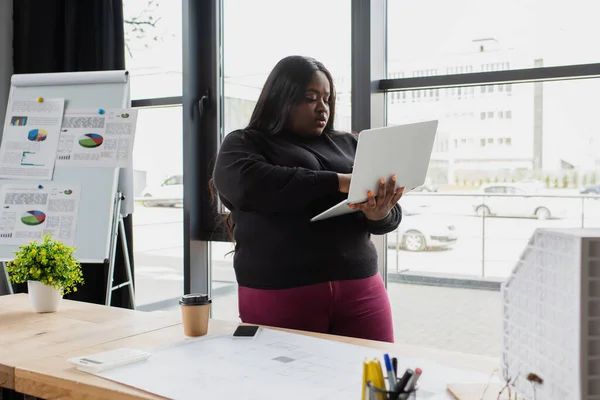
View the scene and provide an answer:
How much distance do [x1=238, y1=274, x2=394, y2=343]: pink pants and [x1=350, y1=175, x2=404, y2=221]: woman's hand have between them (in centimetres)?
20

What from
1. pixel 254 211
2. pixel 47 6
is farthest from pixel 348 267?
pixel 47 6

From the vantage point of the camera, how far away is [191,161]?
10.5ft

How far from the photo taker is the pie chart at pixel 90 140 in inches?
Result: 119

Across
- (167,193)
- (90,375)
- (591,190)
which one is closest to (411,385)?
(90,375)

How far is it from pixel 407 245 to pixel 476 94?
74 cm

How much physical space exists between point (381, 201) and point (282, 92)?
46 cm

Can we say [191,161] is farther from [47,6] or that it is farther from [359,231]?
[359,231]

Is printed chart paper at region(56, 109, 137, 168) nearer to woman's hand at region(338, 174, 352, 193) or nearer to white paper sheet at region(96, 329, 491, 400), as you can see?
woman's hand at region(338, 174, 352, 193)

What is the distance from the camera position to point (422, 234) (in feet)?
9.02

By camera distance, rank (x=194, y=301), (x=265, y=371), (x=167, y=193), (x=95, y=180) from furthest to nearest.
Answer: (x=167, y=193) → (x=95, y=180) → (x=194, y=301) → (x=265, y=371)

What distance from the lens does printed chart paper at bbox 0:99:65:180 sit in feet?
10.1

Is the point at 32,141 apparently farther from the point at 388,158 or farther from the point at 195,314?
the point at 388,158

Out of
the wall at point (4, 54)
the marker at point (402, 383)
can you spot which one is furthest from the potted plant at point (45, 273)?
the wall at point (4, 54)

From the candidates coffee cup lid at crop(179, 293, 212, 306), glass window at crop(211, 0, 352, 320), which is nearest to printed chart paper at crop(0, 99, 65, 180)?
glass window at crop(211, 0, 352, 320)
